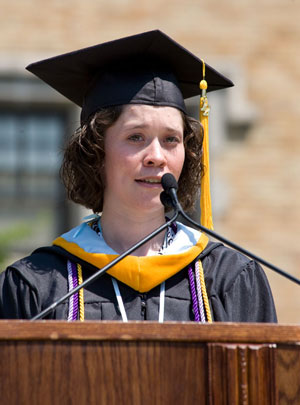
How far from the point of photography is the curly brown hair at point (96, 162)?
8.08 feet

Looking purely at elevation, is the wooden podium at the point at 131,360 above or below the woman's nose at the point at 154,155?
below

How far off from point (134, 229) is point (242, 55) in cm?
417

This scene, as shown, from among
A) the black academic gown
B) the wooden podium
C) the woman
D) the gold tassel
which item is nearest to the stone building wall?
the gold tassel

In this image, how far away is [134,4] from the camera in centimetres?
638

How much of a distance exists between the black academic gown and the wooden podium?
56cm

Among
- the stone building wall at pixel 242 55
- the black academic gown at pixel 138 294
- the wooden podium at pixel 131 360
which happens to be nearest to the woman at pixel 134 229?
the black academic gown at pixel 138 294

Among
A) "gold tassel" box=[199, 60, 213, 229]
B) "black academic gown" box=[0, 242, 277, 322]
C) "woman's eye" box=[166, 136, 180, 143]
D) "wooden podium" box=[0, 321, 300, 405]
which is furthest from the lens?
"gold tassel" box=[199, 60, 213, 229]

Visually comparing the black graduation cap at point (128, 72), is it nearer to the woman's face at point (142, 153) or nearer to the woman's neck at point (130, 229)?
the woman's face at point (142, 153)

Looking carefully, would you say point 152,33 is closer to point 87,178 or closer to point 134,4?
point 87,178

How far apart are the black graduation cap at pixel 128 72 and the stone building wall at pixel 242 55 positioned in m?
3.57

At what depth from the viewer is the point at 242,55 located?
6.36 meters

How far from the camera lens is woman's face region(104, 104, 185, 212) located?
233 centimetres

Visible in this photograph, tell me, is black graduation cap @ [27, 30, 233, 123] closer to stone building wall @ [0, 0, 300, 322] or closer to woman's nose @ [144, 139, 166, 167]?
woman's nose @ [144, 139, 166, 167]

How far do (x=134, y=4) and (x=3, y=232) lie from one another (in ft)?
7.21
